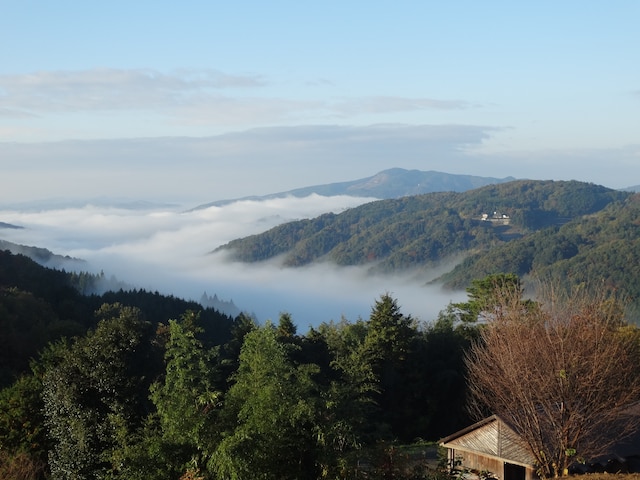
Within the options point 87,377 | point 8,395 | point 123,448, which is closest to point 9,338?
point 8,395

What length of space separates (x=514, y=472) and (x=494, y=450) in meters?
1.04

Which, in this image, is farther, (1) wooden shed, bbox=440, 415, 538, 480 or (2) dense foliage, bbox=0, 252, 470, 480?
(1) wooden shed, bbox=440, 415, 538, 480

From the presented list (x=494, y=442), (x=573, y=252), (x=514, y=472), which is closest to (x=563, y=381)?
(x=494, y=442)

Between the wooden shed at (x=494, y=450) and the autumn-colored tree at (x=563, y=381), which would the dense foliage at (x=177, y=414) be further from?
the autumn-colored tree at (x=563, y=381)

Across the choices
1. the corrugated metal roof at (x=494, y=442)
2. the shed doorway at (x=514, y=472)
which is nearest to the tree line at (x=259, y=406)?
the corrugated metal roof at (x=494, y=442)

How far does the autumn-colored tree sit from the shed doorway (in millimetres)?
2279

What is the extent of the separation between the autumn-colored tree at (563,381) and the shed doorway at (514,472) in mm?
2279

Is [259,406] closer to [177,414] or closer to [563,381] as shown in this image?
[177,414]

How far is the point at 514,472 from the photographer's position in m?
20.6

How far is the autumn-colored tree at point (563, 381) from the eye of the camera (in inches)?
684

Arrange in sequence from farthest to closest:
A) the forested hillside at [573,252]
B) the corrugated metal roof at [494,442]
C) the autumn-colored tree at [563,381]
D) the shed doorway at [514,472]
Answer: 1. the forested hillside at [573,252]
2. the shed doorway at [514,472]
3. the corrugated metal roof at [494,442]
4. the autumn-colored tree at [563,381]

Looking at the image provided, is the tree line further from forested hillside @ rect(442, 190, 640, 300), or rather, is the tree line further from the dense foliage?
forested hillside @ rect(442, 190, 640, 300)

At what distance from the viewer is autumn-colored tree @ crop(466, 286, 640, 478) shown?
17.4 metres

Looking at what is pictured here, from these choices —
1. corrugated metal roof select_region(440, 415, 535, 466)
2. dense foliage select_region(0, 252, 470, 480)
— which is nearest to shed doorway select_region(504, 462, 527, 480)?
corrugated metal roof select_region(440, 415, 535, 466)
